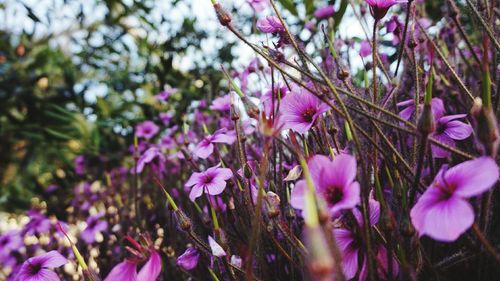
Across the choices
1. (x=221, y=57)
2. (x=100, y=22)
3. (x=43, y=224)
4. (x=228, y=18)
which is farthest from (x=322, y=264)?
(x=100, y=22)

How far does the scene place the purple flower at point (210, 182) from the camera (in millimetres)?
536

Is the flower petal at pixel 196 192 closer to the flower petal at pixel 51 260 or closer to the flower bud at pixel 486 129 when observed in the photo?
the flower petal at pixel 51 260

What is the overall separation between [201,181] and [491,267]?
382 mm

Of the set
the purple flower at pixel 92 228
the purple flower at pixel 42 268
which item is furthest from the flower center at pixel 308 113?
the purple flower at pixel 92 228

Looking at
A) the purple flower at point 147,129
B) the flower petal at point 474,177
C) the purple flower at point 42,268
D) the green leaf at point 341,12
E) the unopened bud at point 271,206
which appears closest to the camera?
the flower petal at point 474,177

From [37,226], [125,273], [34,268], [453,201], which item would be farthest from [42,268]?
[37,226]

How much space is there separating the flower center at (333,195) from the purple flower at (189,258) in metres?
0.28

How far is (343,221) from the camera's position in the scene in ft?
1.44

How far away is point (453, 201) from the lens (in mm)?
312

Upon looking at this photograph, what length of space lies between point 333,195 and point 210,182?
0.24m

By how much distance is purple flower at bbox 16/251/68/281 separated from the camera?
1.73ft

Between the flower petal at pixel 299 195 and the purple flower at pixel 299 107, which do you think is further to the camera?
the purple flower at pixel 299 107

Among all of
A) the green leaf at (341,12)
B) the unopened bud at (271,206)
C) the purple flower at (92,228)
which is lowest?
the purple flower at (92,228)

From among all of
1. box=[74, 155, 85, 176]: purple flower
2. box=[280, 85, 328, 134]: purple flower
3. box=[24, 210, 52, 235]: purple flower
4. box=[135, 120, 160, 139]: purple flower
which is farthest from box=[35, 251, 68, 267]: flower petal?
box=[74, 155, 85, 176]: purple flower
